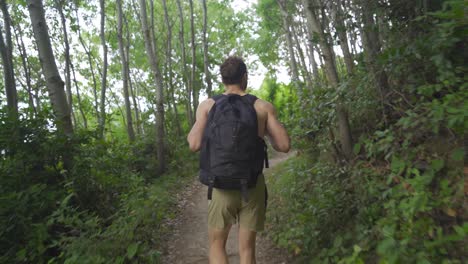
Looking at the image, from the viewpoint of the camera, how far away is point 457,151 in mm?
2586

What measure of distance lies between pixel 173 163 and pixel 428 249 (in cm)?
937

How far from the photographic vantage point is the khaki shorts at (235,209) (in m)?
2.51

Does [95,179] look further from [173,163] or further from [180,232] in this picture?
[173,163]

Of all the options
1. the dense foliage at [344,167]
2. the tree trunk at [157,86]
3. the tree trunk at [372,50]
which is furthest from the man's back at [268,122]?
the tree trunk at [157,86]

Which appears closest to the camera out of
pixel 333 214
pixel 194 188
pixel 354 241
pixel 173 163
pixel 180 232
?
pixel 354 241

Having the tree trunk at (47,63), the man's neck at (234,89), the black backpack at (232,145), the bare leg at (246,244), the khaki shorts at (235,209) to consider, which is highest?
the tree trunk at (47,63)

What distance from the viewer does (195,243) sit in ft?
16.9

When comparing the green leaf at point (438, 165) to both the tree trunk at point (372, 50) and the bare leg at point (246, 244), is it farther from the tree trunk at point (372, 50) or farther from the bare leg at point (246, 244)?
the bare leg at point (246, 244)

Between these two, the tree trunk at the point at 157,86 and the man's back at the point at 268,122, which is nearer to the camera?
the man's back at the point at 268,122

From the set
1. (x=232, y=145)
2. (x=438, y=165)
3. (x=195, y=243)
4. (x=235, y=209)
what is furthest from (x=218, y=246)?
(x=195, y=243)

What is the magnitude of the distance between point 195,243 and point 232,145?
332 centimetres

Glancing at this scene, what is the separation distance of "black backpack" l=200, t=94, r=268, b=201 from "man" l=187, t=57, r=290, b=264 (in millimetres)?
108

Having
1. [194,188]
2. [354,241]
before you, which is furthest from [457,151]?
[194,188]

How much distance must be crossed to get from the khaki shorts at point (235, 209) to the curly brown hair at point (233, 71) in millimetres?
836
